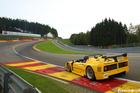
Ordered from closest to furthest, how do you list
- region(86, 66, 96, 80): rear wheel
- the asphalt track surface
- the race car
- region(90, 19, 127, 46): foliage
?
1. the race car
2. region(86, 66, 96, 80): rear wheel
3. the asphalt track surface
4. region(90, 19, 127, 46): foliage

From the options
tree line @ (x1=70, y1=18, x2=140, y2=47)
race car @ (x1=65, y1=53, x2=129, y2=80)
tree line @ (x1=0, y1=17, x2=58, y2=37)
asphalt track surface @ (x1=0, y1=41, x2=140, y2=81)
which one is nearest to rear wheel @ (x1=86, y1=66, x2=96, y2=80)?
race car @ (x1=65, y1=53, x2=129, y2=80)

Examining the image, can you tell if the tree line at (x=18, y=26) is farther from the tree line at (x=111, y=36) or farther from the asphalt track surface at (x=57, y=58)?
the asphalt track surface at (x=57, y=58)

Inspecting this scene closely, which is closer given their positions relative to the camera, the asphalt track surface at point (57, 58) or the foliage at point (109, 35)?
the asphalt track surface at point (57, 58)

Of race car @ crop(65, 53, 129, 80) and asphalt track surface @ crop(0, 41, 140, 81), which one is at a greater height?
race car @ crop(65, 53, 129, 80)

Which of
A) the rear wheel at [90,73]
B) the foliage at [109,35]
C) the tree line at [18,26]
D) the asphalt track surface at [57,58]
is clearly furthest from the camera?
the tree line at [18,26]

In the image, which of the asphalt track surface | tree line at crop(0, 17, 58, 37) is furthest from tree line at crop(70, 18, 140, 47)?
tree line at crop(0, 17, 58, 37)

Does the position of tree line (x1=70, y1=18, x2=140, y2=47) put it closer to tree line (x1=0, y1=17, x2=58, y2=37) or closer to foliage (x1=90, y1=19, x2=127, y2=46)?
foliage (x1=90, y1=19, x2=127, y2=46)

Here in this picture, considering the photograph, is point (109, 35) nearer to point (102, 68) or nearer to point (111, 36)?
point (111, 36)

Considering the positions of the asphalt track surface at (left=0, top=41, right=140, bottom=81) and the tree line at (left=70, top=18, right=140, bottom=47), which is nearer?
the asphalt track surface at (left=0, top=41, right=140, bottom=81)

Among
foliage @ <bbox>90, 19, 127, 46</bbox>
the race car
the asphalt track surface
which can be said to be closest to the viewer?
the race car

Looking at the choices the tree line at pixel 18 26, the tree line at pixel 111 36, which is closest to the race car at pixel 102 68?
the tree line at pixel 111 36

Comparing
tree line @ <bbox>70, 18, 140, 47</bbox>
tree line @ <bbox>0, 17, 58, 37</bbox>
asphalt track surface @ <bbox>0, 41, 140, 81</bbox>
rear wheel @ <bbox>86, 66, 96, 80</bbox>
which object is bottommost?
asphalt track surface @ <bbox>0, 41, 140, 81</bbox>

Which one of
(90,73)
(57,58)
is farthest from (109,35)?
(90,73)

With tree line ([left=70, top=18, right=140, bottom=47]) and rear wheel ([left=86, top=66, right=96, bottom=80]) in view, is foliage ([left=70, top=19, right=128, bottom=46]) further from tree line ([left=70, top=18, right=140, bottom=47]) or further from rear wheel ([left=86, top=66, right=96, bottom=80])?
rear wheel ([left=86, top=66, right=96, bottom=80])
